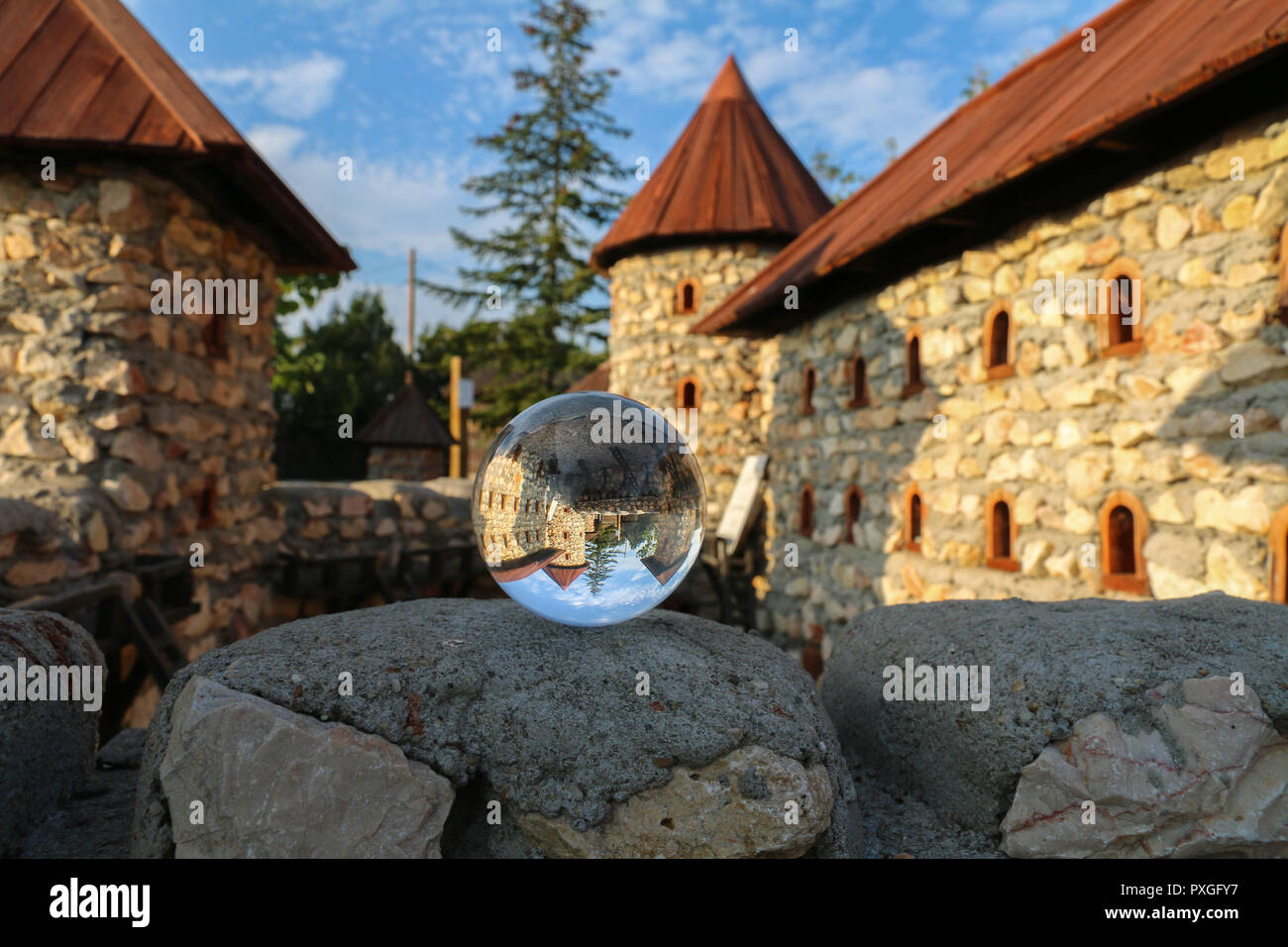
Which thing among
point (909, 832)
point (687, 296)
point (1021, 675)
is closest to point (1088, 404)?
point (1021, 675)

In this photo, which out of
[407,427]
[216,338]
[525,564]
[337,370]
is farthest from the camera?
[337,370]

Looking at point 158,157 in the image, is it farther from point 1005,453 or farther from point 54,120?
point 1005,453

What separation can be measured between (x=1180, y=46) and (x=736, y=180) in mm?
9275

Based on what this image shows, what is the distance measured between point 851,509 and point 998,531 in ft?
8.19

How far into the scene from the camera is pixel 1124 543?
4.73 meters

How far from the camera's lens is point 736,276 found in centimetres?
1266

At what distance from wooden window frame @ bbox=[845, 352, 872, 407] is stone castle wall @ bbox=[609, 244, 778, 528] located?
4584mm

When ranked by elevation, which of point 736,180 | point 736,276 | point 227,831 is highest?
point 736,180

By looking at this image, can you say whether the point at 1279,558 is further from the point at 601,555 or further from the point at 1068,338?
the point at 601,555

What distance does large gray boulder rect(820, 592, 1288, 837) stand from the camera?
2037 mm

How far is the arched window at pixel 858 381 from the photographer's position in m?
7.95

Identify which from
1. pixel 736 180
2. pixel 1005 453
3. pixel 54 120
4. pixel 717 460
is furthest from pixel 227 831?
pixel 736 180

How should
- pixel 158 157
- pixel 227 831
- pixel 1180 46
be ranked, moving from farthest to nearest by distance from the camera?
pixel 158 157 < pixel 1180 46 < pixel 227 831
